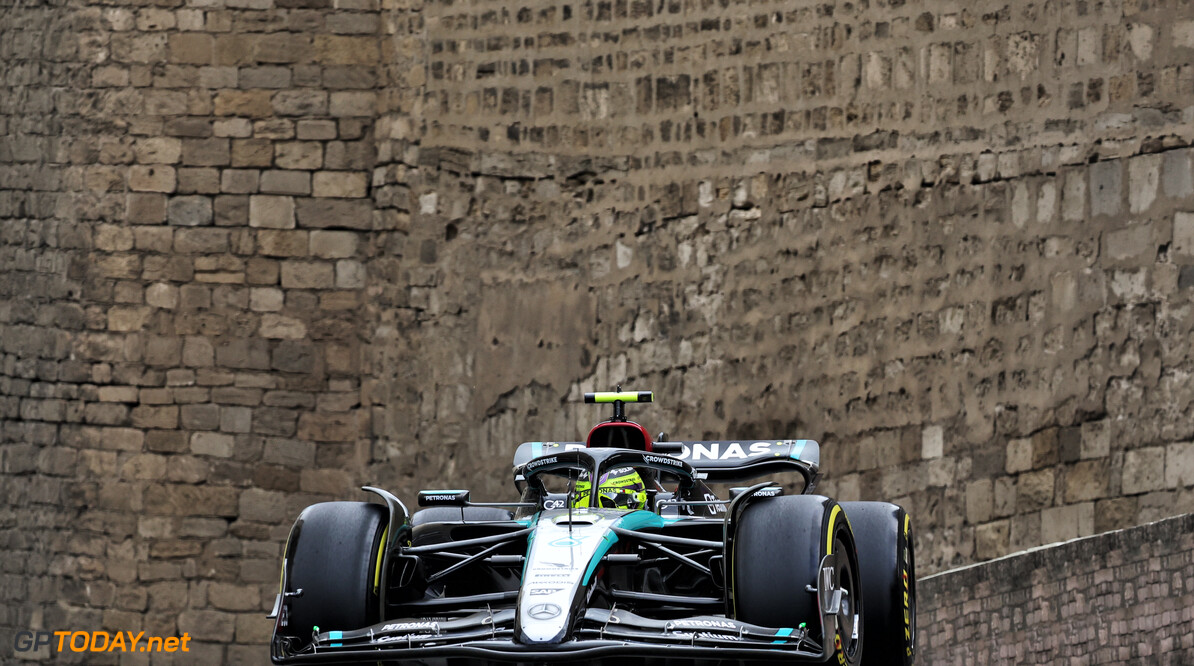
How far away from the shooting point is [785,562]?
5.04 meters

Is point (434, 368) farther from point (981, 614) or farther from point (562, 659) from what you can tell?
point (562, 659)

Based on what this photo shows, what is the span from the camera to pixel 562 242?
1052 centimetres

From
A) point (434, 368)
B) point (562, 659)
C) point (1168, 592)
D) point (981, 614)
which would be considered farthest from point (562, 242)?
point (562, 659)

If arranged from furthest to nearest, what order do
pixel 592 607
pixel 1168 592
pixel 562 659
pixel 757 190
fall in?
pixel 1168 592, pixel 757 190, pixel 592 607, pixel 562 659

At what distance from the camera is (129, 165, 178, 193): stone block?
438 inches

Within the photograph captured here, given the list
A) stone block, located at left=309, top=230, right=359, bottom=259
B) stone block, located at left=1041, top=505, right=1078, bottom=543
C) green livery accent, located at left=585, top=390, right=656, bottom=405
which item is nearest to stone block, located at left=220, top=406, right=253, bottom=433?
stone block, located at left=309, top=230, right=359, bottom=259

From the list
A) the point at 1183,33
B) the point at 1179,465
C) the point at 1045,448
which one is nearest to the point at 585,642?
the point at 1045,448

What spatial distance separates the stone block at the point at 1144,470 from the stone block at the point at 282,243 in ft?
19.7

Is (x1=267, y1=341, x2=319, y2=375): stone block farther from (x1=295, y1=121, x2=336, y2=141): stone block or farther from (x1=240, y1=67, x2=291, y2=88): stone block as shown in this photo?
(x1=240, y1=67, x2=291, y2=88): stone block

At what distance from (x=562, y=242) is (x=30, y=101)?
4.30 meters

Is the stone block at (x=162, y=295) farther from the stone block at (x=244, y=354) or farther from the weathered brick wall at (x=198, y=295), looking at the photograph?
the stone block at (x=244, y=354)

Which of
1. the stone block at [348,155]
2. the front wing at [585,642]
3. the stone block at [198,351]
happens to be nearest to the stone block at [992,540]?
the stone block at [348,155]

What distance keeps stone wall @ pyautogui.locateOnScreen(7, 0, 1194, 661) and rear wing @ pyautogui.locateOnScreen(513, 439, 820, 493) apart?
323 cm

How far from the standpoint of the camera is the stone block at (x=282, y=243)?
1095 cm
